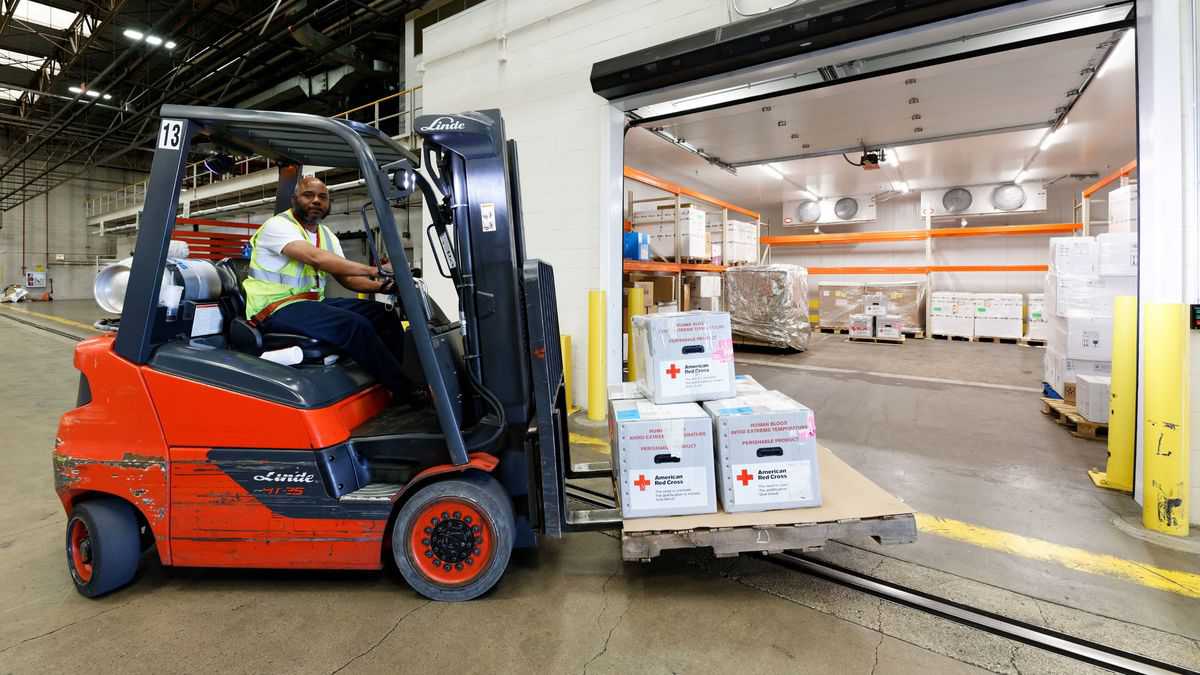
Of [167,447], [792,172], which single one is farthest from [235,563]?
[792,172]

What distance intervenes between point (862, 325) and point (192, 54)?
19805mm

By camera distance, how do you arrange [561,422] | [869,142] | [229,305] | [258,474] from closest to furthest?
[258,474]
[229,305]
[561,422]
[869,142]

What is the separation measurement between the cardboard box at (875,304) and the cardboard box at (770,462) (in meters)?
12.5

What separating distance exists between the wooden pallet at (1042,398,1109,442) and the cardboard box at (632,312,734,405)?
4.55m

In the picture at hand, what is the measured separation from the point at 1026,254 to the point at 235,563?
62.4ft

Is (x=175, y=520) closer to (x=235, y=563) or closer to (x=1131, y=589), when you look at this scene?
(x=235, y=563)

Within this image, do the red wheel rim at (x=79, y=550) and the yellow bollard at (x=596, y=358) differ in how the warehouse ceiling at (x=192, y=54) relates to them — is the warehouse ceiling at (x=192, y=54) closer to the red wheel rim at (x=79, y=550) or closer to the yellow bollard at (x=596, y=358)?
the yellow bollard at (x=596, y=358)

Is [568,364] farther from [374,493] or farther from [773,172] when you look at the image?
[773,172]

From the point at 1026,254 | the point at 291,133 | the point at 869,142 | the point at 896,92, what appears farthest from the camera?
the point at 1026,254

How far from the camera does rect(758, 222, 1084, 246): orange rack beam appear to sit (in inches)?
535

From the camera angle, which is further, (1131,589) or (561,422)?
(561,422)

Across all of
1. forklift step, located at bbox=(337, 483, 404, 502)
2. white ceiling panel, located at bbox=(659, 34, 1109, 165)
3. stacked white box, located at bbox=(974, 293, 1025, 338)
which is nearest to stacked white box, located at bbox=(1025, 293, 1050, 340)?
stacked white box, located at bbox=(974, 293, 1025, 338)

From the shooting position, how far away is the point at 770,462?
2.72m

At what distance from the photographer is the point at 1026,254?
15.2 meters
